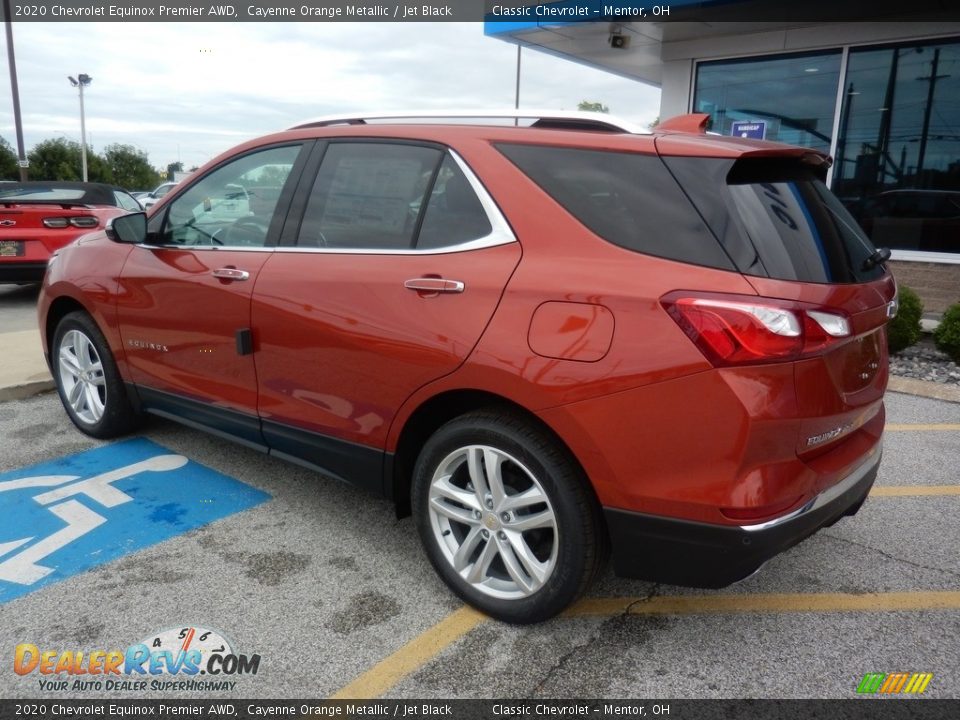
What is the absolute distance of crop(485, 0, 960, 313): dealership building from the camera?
8617 mm

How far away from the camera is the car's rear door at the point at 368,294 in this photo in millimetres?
2566

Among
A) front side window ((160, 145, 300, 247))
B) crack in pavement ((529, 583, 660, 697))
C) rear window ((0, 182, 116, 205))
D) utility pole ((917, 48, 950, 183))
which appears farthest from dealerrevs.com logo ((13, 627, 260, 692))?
utility pole ((917, 48, 950, 183))

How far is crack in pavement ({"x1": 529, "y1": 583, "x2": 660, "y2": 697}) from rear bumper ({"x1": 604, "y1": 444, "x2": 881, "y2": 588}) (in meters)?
0.34

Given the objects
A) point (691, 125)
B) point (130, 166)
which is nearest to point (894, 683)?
point (691, 125)

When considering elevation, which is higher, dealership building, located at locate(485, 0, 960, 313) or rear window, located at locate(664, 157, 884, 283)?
dealership building, located at locate(485, 0, 960, 313)

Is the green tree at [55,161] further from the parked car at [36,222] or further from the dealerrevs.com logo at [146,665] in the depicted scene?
the dealerrevs.com logo at [146,665]

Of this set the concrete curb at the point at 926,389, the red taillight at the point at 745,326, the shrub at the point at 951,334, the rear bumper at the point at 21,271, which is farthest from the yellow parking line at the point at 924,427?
the rear bumper at the point at 21,271

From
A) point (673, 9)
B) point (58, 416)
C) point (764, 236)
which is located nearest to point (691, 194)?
point (764, 236)

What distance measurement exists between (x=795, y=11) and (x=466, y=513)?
8.41m

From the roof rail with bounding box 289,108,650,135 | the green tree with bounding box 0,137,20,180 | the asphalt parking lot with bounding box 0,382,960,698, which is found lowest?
the asphalt parking lot with bounding box 0,382,960,698

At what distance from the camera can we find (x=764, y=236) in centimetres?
219

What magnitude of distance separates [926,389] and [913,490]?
2.41 m

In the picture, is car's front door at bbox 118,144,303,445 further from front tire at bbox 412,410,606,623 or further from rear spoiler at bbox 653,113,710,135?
rear spoiler at bbox 653,113,710,135

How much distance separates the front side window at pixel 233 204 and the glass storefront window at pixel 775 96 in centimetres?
798
